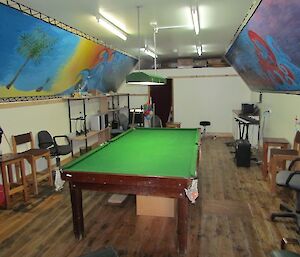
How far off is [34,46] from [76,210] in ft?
8.85

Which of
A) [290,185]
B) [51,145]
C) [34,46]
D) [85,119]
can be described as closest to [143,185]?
[290,185]

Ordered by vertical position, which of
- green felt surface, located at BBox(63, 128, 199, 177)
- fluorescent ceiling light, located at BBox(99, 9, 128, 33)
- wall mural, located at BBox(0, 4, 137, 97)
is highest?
fluorescent ceiling light, located at BBox(99, 9, 128, 33)

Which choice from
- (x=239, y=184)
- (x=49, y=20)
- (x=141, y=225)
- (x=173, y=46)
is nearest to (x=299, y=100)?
(x=239, y=184)

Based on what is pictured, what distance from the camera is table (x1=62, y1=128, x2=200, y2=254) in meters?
2.55

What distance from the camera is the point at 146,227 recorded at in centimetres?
321

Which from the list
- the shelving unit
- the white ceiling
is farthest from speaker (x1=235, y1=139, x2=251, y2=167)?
the shelving unit

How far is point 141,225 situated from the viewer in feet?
10.7

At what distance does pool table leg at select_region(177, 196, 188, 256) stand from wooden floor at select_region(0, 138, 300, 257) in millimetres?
127

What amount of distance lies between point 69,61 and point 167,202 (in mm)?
3521

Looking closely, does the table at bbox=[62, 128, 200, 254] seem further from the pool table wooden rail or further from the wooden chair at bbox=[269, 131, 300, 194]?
the wooden chair at bbox=[269, 131, 300, 194]

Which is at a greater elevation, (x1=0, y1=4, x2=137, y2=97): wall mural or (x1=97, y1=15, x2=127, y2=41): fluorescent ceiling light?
(x1=97, y1=15, x2=127, y2=41): fluorescent ceiling light

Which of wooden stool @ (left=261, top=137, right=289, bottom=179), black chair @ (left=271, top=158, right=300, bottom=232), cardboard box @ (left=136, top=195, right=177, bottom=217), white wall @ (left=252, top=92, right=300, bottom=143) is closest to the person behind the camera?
black chair @ (left=271, top=158, right=300, bottom=232)

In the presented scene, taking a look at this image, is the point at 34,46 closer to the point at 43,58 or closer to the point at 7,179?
the point at 43,58

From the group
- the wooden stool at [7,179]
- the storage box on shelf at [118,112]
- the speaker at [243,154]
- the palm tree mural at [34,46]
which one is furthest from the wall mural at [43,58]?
the speaker at [243,154]
